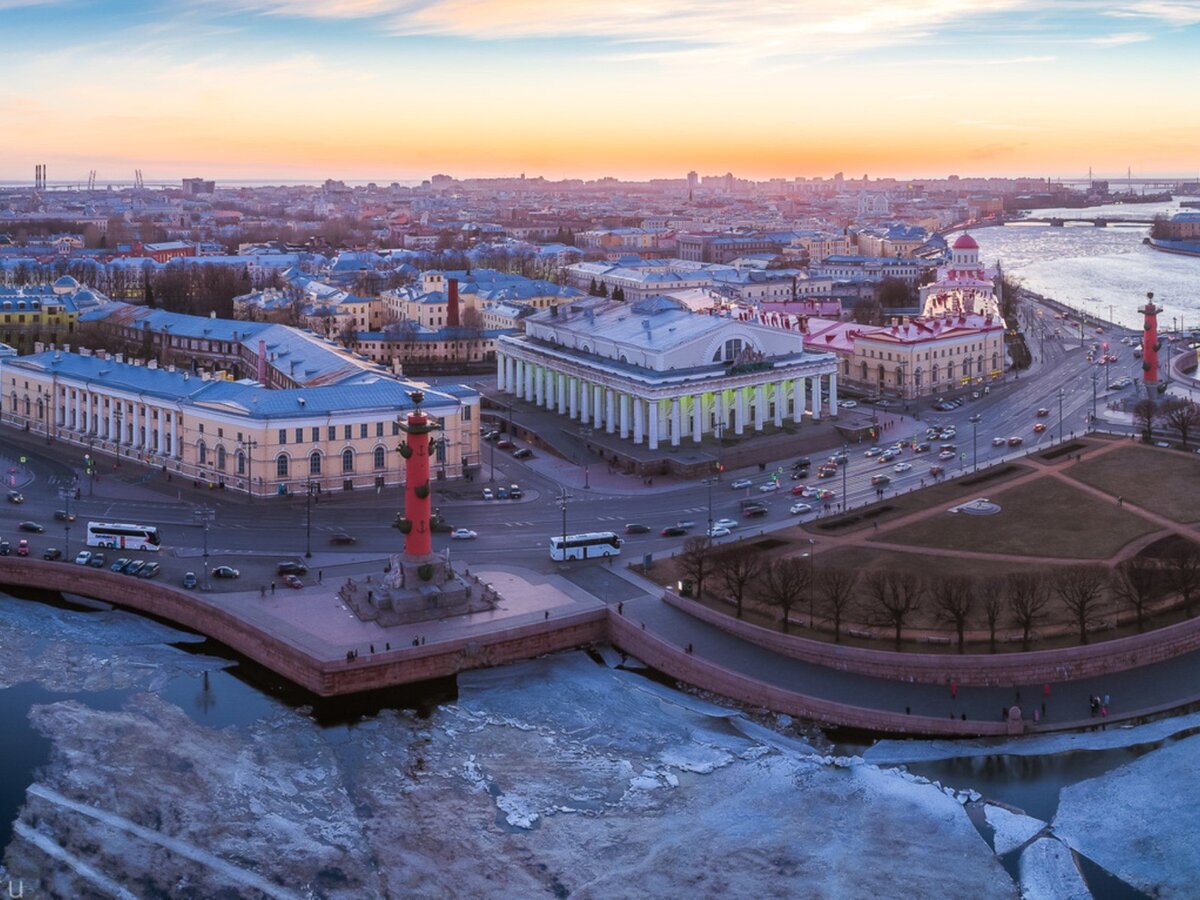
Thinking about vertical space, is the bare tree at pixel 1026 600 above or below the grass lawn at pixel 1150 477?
below

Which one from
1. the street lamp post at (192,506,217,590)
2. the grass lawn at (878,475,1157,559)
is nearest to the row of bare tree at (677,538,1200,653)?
the grass lawn at (878,475,1157,559)

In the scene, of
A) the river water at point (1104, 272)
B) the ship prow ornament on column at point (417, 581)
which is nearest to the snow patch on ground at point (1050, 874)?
the ship prow ornament on column at point (417, 581)

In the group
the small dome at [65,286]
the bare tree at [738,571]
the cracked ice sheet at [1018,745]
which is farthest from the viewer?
the small dome at [65,286]

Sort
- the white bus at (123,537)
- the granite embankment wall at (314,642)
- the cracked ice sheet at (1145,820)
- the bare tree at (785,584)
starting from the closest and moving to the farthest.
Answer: the cracked ice sheet at (1145,820) < the granite embankment wall at (314,642) < the bare tree at (785,584) < the white bus at (123,537)

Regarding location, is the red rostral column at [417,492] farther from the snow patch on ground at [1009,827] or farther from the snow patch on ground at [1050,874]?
the snow patch on ground at [1050,874]

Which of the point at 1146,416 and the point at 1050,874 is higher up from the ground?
the point at 1146,416

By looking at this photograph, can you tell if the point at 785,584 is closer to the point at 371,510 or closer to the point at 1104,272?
the point at 371,510

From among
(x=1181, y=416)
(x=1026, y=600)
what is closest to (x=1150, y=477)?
(x=1181, y=416)

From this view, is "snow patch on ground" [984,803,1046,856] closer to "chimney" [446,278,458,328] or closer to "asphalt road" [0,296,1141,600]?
"asphalt road" [0,296,1141,600]
